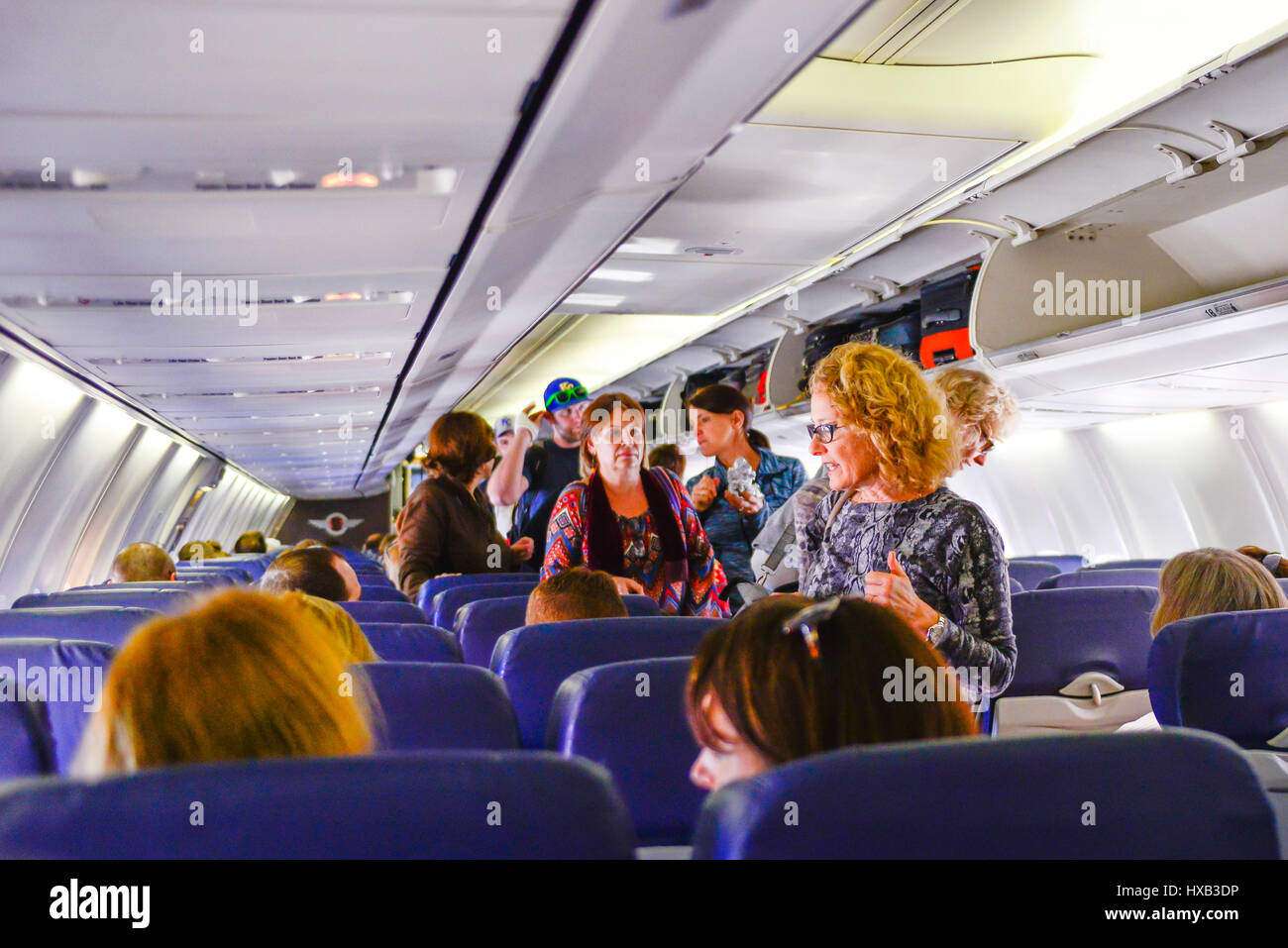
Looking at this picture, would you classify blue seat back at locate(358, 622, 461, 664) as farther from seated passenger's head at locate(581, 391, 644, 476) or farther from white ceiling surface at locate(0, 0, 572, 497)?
white ceiling surface at locate(0, 0, 572, 497)

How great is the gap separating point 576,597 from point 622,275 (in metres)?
3.94

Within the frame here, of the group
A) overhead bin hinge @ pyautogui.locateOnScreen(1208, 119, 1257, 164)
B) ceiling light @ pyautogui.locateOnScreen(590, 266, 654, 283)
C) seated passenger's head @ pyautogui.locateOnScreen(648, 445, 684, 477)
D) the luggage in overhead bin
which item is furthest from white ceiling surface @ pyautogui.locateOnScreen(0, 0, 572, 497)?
the luggage in overhead bin

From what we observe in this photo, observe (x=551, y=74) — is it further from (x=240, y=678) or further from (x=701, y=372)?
(x=701, y=372)

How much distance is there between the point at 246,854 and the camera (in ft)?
3.84

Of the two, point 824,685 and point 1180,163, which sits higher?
point 1180,163

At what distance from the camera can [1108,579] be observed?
5.22m

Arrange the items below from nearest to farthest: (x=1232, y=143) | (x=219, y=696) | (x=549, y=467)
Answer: (x=219, y=696) → (x=1232, y=143) → (x=549, y=467)

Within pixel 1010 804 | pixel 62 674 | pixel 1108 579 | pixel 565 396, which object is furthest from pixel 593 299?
pixel 1010 804

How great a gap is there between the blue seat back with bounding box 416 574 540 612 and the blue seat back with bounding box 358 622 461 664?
4.94 ft

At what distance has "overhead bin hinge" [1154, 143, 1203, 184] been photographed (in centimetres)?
468

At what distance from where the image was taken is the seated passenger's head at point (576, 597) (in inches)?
132

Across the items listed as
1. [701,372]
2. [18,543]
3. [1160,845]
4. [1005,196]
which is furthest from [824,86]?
[18,543]

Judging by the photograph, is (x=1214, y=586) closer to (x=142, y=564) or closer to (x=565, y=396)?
(x=565, y=396)

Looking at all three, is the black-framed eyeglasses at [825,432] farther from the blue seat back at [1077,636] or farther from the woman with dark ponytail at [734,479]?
the woman with dark ponytail at [734,479]
